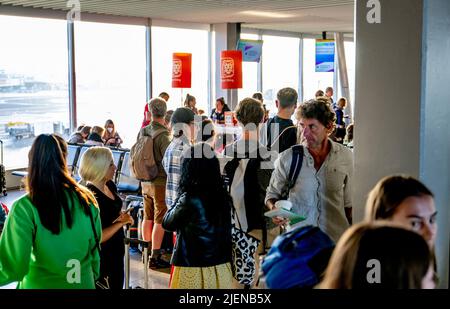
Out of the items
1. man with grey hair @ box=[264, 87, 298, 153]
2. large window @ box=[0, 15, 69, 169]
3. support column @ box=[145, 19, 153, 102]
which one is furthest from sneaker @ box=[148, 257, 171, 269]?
support column @ box=[145, 19, 153, 102]

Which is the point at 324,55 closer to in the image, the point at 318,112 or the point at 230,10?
the point at 230,10

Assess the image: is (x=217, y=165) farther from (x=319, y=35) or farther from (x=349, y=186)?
(x=319, y=35)

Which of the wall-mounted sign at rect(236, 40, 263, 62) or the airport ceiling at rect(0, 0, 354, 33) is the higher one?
the airport ceiling at rect(0, 0, 354, 33)

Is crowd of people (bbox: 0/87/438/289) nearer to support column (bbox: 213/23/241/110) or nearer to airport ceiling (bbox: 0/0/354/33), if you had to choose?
airport ceiling (bbox: 0/0/354/33)

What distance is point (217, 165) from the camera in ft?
11.9

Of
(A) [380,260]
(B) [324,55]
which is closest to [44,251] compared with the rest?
(A) [380,260]

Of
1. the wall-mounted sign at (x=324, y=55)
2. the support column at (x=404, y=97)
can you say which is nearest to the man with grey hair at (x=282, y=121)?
the support column at (x=404, y=97)

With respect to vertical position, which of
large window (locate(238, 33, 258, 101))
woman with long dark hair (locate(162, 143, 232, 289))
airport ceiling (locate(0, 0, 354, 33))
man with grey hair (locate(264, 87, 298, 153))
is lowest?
woman with long dark hair (locate(162, 143, 232, 289))

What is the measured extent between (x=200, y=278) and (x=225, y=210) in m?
0.41

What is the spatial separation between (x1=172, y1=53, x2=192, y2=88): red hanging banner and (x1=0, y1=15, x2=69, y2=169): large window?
7.54 feet

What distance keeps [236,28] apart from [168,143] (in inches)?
438

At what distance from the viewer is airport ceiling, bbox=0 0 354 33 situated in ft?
37.8

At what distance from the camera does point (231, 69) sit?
14602 millimetres

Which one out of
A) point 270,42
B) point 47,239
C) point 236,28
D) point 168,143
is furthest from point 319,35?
point 47,239
